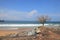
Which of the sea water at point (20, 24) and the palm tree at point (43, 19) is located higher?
the palm tree at point (43, 19)

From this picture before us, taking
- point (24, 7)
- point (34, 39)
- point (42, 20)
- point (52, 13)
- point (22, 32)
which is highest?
point (24, 7)

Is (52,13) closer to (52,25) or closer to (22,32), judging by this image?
(52,25)

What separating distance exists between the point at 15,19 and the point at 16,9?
0.76 ft

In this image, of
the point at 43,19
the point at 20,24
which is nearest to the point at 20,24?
the point at 20,24

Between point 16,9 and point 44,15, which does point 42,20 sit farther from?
point 16,9

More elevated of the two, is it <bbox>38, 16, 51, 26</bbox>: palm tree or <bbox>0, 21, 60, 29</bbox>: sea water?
<bbox>38, 16, 51, 26</bbox>: palm tree

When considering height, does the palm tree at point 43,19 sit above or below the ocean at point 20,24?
above

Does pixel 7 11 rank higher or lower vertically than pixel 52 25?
higher

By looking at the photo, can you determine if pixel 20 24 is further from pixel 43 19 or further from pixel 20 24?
pixel 43 19

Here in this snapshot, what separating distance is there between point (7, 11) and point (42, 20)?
2.69ft

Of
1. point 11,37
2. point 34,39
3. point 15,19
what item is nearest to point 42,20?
point 34,39

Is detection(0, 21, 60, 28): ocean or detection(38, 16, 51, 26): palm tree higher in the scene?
detection(38, 16, 51, 26): palm tree

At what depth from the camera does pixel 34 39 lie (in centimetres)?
241

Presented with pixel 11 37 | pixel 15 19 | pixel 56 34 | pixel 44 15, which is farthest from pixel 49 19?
pixel 11 37
